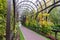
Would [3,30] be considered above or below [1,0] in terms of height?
below

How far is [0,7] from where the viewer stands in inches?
173

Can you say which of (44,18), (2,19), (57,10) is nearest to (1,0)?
(2,19)

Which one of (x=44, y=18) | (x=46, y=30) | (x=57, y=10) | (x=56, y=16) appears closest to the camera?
(x=46, y=30)

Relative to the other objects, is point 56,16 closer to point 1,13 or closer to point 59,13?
point 59,13

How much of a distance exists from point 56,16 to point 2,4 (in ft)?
89.9

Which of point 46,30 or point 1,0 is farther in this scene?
point 46,30

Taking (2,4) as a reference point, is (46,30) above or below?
below

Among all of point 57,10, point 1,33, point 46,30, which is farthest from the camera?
point 57,10

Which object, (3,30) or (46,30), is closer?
(3,30)

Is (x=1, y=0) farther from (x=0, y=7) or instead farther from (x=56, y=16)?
(x=56, y=16)

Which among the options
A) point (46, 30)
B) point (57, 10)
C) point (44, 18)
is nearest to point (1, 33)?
point (46, 30)

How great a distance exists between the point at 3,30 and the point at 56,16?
90.0 ft

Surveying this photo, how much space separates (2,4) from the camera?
14.4ft

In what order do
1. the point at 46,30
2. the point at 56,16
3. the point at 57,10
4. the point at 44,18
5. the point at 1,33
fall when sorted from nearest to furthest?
the point at 1,33 < the point at 46,30 < the point at 44,18 < the point at 57,10 < the point at 56,16
